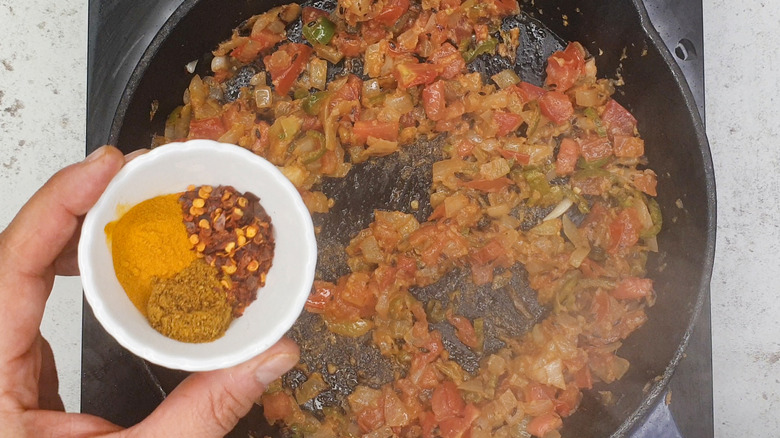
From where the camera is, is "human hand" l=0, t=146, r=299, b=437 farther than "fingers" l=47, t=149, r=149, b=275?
No

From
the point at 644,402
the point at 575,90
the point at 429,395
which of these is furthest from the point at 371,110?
the point at 644,402

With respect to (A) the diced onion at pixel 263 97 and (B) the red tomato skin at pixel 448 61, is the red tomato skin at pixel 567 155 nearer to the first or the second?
(B) the red tomato skin at pixel 448 61

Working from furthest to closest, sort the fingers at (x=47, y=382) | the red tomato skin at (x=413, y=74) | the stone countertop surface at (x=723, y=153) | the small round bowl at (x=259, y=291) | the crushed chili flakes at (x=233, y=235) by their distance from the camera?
the stone countertop surface at (x=723, y=153), the red tomato skin at (x=413, y=74), the fingers at (x=47, y=382), the crushed chili flakes at (x=233, y=235), the small round bowl at (x=259, y=291)

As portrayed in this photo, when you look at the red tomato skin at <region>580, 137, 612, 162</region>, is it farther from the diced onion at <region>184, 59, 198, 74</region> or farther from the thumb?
the diced onion at <region>184, 59, 198, 74</region>

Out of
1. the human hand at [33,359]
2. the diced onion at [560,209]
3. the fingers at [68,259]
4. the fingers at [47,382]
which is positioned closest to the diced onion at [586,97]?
the diced onion at [560,209]

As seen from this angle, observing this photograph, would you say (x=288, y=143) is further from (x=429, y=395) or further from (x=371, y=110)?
(x=429, y=395)

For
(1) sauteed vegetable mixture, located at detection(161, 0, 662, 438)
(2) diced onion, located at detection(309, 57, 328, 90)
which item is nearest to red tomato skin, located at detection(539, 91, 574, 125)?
(1) sauteed vegetable mixture, located at detection(161, 0, 662, 438)
